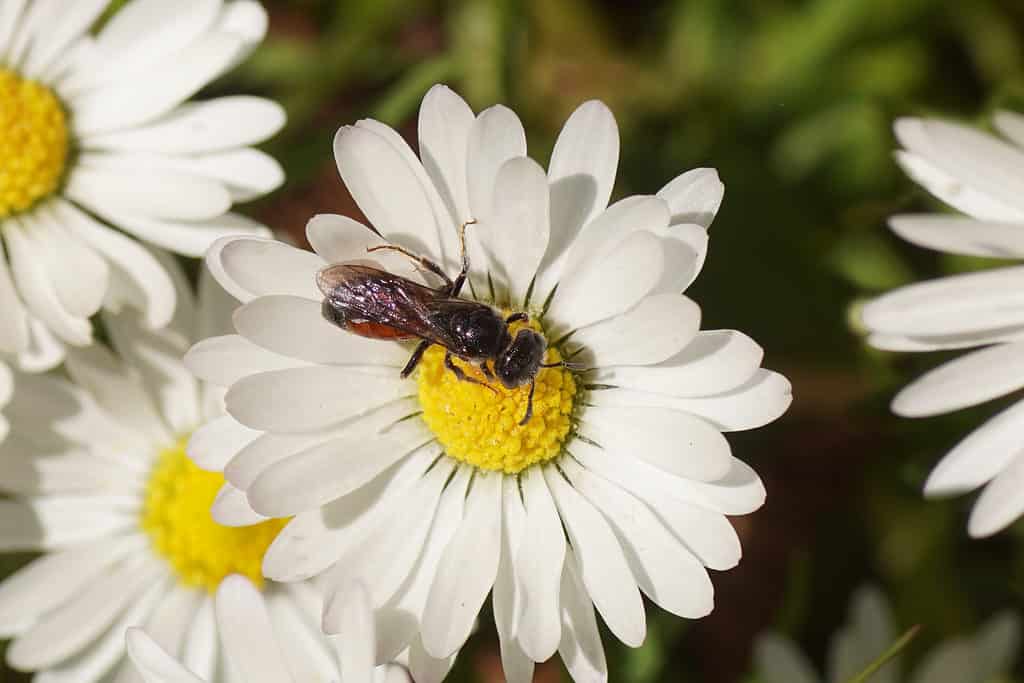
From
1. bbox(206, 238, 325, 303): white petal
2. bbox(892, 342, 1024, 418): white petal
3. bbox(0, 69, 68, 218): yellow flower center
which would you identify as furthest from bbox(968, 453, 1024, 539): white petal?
bbox(0, 69, 68, 218): yellow flower center

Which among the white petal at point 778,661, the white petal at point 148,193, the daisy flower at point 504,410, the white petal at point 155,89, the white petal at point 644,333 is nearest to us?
the white petal at point 644,333

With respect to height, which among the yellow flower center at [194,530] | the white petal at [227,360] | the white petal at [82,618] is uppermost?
the white petal at [227,360]

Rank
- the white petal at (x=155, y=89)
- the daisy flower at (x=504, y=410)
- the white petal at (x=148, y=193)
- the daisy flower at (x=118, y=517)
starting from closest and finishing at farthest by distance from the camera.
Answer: the daisy flower at (x=504, y=410), the white petal at (x=148, y=193), the white petal at (x=155, y=89), the daisy flower at (x=118, y=517)

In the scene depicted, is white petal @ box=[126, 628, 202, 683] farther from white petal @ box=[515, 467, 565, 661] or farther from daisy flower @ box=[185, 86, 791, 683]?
white petal @ box=[515, 467, 565, 661]

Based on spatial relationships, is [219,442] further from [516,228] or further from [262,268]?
[516,228]

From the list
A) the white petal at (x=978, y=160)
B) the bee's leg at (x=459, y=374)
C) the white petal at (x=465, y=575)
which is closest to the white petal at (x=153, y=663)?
the white petal at (x=465, y=575)

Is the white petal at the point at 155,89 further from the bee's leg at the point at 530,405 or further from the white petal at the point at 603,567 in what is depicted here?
the white petal at the point at 603,567

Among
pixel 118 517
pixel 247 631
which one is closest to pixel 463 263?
pixel 247 631

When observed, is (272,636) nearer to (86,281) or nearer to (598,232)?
(86,281)
